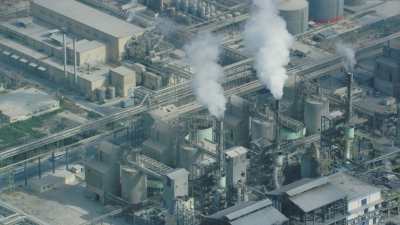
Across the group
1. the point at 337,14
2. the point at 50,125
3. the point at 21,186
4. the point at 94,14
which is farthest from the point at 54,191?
the point at 337,14

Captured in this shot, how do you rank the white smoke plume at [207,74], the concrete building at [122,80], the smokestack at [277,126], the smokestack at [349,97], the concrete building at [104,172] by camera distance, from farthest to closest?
the concrete building at [122,80]
the smokestack at [349,97]
the white smoke plume at [207,74]
the smokestack at [277,126]
the concrete building at [104,172]

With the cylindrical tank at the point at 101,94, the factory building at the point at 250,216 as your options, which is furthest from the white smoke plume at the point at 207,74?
the factory building at the point at 250,216

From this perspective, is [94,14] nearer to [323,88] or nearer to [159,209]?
[323,88]

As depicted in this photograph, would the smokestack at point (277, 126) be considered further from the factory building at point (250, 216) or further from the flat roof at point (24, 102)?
the flat roof at point (24, 102)

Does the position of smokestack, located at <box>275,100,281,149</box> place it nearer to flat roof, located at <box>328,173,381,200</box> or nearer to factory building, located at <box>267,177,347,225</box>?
flat roof, located at <box>328,173,381,200</box>

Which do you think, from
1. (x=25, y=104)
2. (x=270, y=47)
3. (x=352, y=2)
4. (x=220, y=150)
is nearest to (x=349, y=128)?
(x=270, y=47)
